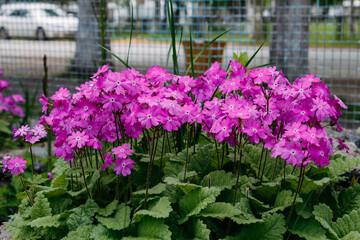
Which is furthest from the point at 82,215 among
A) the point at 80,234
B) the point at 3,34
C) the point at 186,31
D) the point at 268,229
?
the point at 3,34

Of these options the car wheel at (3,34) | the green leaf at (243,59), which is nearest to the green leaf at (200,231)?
the green leaf at (243,59)

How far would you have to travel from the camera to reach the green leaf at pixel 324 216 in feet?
4.92

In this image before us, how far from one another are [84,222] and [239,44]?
126 inches

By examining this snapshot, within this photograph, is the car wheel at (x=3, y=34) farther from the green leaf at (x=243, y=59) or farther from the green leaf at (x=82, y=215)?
the green leaf at (x=82, y=215)

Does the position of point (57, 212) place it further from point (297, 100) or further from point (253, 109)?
point (297, 100)

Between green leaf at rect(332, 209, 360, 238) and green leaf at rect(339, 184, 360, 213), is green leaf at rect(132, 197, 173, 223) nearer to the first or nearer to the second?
Answer: green leaf at rect(332, 209, 360, 238)

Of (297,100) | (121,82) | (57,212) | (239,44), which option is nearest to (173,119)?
(121,82)

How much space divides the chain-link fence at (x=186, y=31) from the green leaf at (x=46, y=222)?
114 inches

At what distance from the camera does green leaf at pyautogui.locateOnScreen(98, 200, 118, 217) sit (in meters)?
1.61

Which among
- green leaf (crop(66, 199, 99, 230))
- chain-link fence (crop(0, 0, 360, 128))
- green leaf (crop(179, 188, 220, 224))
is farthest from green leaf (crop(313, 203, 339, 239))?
chain-link fence (crop(0, 0, 360, 128))

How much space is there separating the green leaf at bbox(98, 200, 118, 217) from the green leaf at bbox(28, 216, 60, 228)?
0.52ft

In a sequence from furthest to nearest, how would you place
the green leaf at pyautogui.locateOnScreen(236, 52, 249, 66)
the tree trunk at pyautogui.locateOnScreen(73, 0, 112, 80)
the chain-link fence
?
the tree trunk at pyautogui.locateOnScreen(73, 0, 112, 80) → the chain-link fence → the green leaf at pyautogui.locateOnScreen(236, 52, 249, 66)

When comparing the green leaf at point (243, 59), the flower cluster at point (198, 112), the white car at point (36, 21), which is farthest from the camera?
the white car at point (36, 21)

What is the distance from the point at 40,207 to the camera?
168 centimetres
